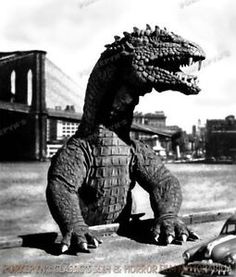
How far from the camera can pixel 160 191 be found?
327 centimetres

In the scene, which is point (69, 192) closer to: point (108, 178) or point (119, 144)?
point (108, 178)

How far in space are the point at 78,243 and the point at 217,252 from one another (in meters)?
0.71

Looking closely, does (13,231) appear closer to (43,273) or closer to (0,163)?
(43,273)

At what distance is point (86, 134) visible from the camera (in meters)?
3.31

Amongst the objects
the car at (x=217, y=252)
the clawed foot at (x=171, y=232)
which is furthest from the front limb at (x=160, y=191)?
→ the car at (x=217, y=252)

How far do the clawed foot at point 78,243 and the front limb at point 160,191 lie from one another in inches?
14.1

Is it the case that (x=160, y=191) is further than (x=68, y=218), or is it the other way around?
(x=160, y=191)

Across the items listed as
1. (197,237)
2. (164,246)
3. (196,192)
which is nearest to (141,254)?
(164,246)

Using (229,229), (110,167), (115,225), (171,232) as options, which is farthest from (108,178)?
(229,229)

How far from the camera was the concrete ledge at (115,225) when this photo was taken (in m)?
2.66

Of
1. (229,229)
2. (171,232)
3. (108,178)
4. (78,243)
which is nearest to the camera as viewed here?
A: (78,243)

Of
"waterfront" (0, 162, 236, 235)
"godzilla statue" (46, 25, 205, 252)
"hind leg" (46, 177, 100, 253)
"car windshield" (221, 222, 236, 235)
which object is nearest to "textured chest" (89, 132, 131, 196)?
"godzilla statue" (46, 25, 205, 252)

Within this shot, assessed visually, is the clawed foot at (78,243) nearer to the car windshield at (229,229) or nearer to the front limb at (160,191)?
the front limb at (160,191)

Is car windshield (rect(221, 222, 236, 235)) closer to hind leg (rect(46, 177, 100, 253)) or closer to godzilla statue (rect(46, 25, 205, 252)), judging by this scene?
godzilla statue (rect(46, 25, 205, 252))
